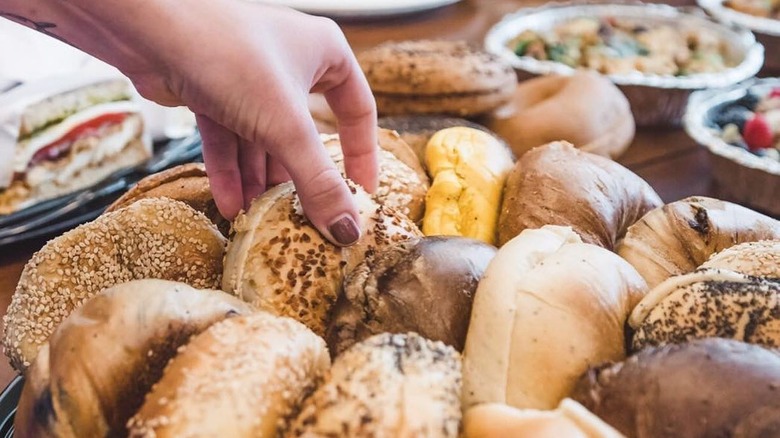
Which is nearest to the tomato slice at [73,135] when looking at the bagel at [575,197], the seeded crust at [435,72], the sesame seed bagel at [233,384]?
the seeded crust at [435,72]

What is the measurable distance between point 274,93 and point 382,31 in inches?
62.7

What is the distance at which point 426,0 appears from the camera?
2.26 meters

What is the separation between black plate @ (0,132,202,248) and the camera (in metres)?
1.16

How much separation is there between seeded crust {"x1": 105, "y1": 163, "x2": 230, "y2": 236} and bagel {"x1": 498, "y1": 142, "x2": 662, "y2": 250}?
33cm

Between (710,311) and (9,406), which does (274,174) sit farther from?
(710,311)

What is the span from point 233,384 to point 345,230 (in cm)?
23

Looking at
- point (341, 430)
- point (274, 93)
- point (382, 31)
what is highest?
point (274, 93)

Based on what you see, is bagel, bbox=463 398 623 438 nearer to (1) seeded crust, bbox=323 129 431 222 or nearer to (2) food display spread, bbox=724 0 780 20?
(1) seeded crust, bbox=323 129 431 222

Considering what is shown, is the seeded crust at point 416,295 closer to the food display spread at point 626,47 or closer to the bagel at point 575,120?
the bagel at point 575,120

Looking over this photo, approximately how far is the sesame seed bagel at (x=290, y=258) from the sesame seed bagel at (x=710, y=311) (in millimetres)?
252

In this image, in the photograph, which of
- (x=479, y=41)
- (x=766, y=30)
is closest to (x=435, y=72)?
(x=479, y=41)

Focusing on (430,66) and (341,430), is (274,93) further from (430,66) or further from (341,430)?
(430,66)

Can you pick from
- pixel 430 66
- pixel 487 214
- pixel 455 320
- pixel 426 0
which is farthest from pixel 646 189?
pixel 426 0

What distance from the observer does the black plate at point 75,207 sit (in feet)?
3.81
